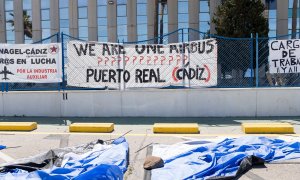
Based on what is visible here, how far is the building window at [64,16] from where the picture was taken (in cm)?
3281

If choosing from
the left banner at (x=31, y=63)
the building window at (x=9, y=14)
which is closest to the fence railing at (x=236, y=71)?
the left banner at (x=31, y=63)

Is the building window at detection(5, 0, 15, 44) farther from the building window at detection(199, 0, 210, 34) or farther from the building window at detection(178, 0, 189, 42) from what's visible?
the building window at detection(199, 0, 210, 34)

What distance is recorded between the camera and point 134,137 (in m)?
8.60

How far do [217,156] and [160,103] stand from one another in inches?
209

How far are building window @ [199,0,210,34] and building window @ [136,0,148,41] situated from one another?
4.65 m

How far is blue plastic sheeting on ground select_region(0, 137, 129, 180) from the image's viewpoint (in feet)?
16.0

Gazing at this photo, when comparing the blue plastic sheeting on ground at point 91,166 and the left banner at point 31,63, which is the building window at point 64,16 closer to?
the left banner at point 31,63

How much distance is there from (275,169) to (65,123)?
6518mm

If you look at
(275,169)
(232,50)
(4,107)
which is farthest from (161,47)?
(275,169)

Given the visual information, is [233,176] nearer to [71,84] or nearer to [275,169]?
[275,169]

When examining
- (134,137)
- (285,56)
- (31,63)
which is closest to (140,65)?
(134,137)

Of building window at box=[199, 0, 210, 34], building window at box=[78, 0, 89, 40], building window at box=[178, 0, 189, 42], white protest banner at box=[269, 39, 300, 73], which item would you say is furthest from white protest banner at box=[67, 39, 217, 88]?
building window at box=[78, 0, 89, 40]

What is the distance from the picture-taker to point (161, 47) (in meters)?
11.1

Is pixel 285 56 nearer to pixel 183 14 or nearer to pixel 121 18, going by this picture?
pixel 183 14
